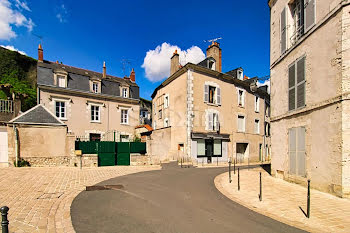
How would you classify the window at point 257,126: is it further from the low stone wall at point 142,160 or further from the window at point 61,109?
the window at point 61,109

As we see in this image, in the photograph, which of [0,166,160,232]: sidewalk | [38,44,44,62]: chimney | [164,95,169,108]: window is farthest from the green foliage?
[0,166,160,232]: sidewalk

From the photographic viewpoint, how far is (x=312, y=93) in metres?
6.77

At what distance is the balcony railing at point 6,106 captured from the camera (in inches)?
525

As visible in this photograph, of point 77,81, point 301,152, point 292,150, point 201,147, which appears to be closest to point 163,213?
point 301,152

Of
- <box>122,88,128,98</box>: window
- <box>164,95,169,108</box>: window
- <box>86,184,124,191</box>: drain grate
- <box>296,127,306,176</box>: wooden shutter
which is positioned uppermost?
<box>122,88,128,98</box>: window

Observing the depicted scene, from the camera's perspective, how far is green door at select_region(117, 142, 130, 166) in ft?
43.8

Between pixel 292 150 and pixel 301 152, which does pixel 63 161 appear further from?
pixel 301 152

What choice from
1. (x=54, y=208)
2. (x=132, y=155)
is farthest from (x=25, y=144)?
(x=54, y=208)

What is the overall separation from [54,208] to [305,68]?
9618 millimetres

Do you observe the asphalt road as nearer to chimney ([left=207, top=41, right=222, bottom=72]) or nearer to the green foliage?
chimney ([left=207, top=41, right=222, bottom=72])

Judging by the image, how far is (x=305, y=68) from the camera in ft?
23.3

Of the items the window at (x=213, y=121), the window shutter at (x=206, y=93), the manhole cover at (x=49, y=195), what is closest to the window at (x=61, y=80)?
the window shutter at (x=206, y=93)

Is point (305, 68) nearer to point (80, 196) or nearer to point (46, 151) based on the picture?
point (80, 196)

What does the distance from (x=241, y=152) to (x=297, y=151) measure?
12.5m
